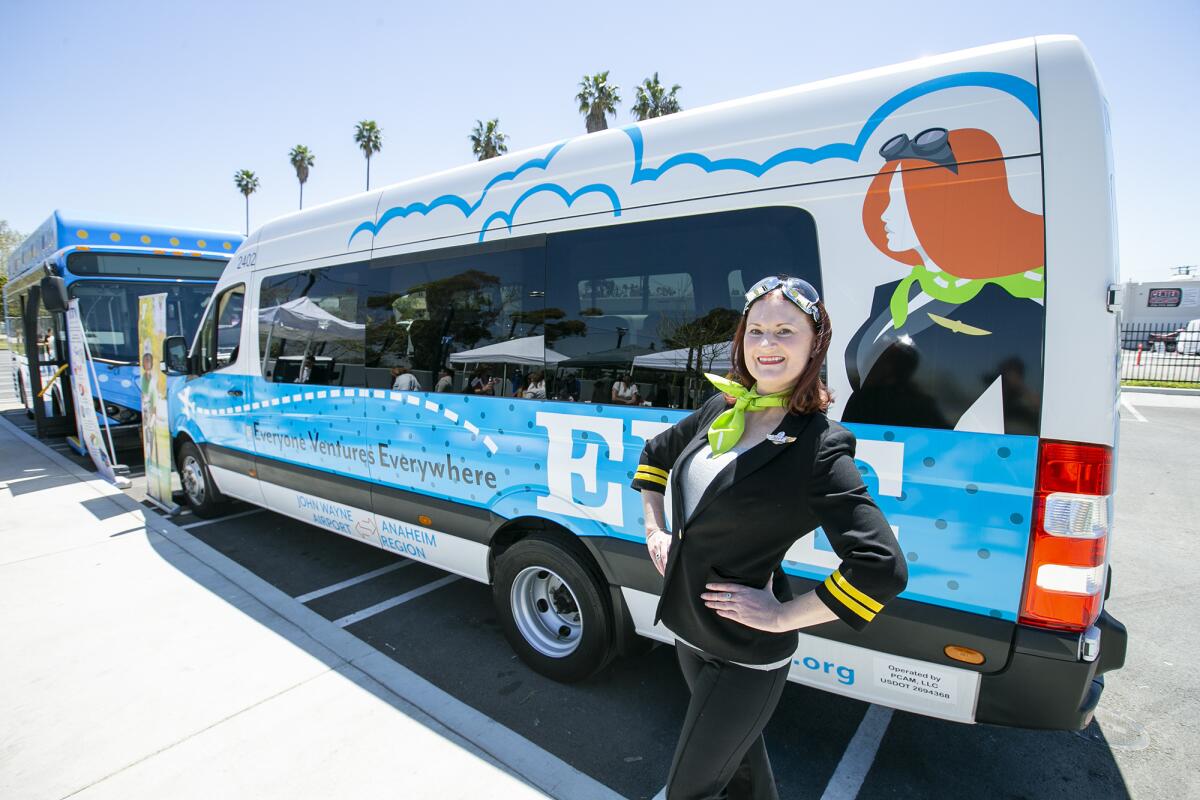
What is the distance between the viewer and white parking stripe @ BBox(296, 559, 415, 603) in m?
4.29

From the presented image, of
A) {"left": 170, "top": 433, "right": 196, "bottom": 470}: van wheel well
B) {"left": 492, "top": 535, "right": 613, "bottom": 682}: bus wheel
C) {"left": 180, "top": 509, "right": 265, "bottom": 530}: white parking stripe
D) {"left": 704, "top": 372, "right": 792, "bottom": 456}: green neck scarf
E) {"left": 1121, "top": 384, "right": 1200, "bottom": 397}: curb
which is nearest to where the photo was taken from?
{"left": 704, "top": 372, "right": 792, "bottom": 456}: green neck scarf

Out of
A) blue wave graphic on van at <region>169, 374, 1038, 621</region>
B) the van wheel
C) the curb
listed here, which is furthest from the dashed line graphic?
the curb

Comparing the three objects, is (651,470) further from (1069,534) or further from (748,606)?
(1069,534)

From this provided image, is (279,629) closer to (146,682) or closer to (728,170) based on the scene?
(146,682)

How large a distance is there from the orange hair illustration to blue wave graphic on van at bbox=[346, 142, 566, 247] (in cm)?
173

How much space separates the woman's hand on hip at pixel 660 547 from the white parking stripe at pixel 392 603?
9.48ft

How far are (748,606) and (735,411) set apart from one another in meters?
0.51

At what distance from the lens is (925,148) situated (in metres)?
2.04

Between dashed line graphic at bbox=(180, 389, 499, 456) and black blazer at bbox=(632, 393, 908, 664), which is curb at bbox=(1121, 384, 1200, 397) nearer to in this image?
dashed line graphic at bbox=(180, 389, 499, 456)

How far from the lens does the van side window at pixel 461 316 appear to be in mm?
3117

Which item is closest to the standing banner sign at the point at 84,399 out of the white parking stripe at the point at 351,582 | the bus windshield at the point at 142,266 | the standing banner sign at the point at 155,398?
the standing banner sign at the point at 155,398

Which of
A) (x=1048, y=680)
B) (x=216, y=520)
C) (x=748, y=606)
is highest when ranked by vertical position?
(x=748, y=606)

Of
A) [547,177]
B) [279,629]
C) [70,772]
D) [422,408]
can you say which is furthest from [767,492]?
[279,629]

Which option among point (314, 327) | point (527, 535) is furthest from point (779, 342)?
point (314, 327)
